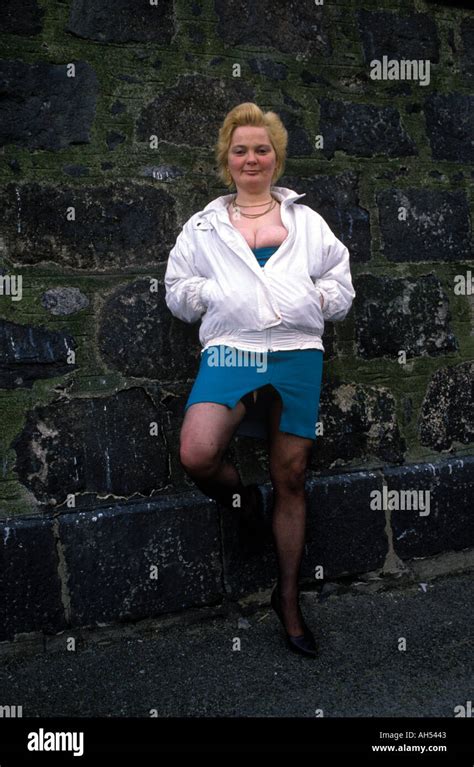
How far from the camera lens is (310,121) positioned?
3527mm

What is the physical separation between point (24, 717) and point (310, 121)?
2538 mm

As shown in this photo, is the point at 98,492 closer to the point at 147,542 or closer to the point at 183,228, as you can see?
the point at 147,542

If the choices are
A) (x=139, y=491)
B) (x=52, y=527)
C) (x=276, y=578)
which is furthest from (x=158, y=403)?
(x=276, y=578)

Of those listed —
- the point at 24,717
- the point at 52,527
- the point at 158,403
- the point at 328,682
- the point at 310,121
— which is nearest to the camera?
the point at 24,717

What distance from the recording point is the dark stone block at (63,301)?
10.2ft

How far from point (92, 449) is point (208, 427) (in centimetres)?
53

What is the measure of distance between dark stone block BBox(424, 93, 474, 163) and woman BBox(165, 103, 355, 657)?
0.96m

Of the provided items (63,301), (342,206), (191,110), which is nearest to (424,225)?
(342,206)

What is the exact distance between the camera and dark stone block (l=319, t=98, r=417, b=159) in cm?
356

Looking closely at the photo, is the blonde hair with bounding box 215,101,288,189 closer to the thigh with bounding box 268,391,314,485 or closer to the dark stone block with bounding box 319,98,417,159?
the dark stone block with bounding box 319,98,417,159

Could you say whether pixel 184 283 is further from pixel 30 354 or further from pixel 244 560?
pixel 244 560

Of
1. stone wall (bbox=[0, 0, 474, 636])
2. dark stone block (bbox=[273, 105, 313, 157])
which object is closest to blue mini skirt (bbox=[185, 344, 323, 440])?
stone wall (bbox=[0, 0, 474, 636])

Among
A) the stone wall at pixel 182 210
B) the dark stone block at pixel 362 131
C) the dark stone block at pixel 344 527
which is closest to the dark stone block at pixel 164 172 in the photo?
the stone wall at pixel 182 210

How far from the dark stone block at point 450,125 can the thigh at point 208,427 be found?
1.69 m
